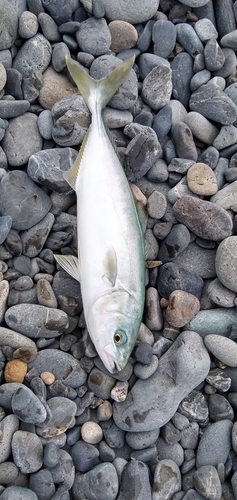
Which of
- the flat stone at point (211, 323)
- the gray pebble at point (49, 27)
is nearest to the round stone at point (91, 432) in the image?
the flat stone at point (211, 323)

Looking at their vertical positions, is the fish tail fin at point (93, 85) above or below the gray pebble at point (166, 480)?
above

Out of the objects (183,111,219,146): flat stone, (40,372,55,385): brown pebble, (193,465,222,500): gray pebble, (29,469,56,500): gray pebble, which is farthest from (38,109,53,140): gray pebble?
(193,465,222,500): gray pebble

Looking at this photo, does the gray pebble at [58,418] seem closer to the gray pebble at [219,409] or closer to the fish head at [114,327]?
the fish head at [114,327]

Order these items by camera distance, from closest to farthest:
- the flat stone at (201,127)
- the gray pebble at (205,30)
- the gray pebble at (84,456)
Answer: the gray pebble at (84,456), the flat stone at (201,127), the gray pebble at (205,30)

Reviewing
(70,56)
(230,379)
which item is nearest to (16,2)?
(70,56)

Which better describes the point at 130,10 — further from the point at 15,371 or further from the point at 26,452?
the point at 26,452

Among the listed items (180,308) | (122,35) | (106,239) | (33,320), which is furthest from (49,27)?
(180,308)
